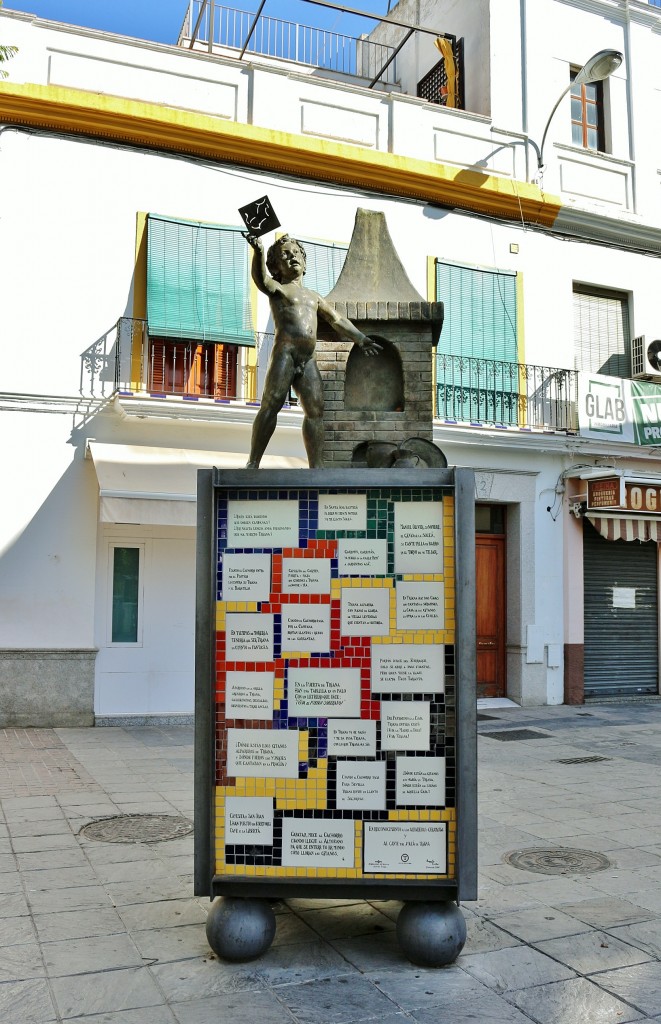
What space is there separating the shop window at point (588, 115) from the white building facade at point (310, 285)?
0.05 m

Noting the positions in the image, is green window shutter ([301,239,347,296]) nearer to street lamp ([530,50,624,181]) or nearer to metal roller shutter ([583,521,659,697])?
street lamp ([530,50,624,181])

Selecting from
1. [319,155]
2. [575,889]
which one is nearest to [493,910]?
[575,889]

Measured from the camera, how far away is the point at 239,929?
12.6 ft

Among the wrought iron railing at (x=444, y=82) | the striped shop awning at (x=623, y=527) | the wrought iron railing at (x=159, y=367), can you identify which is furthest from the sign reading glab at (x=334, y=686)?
the wrought iron railing at (x=444, y=82)

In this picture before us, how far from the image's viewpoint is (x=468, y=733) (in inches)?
153

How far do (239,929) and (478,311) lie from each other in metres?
11.6

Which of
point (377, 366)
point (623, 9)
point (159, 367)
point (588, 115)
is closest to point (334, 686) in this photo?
point (377, 366)

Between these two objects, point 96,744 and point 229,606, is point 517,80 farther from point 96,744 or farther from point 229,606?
point 229,606

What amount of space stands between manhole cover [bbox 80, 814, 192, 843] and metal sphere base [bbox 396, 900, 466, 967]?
96.2 inches

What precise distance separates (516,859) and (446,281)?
996 cm

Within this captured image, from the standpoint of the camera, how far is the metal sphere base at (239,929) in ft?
12.5

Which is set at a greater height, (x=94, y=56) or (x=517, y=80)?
(x=517, y=80)

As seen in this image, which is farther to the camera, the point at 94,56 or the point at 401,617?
the point at 94,56

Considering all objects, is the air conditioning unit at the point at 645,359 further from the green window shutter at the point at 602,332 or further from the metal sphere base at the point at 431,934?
the metal sphere base at the point at 431,934
